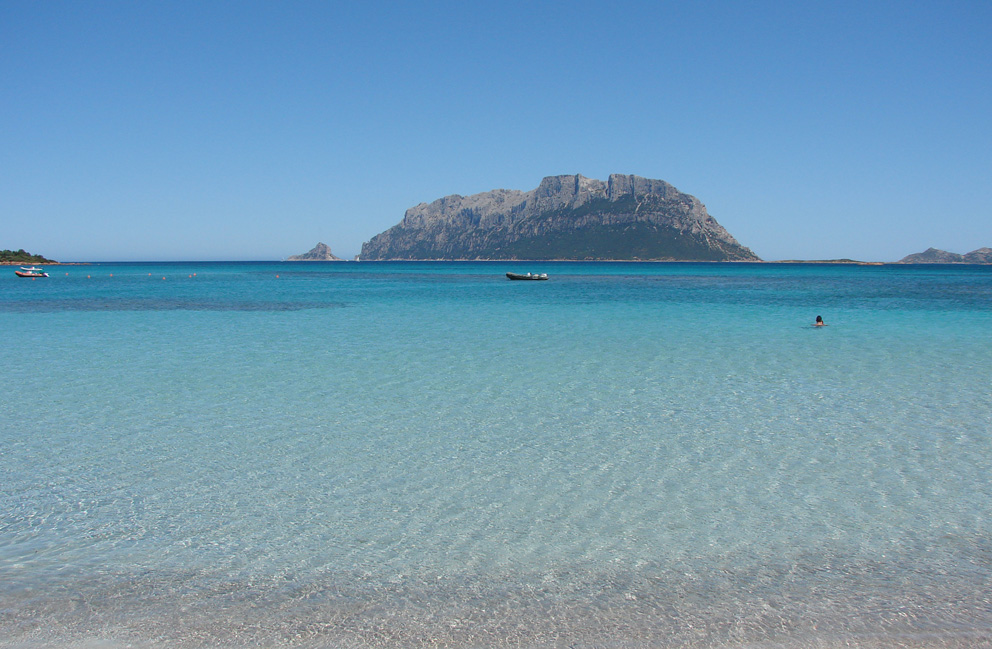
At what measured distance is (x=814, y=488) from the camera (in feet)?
29.5

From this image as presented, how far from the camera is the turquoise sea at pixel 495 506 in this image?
5789mm

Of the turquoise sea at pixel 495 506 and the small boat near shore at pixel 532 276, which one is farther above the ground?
the small boat near shore at pixel 532 276

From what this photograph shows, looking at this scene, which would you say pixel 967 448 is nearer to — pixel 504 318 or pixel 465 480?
pixel 465 480

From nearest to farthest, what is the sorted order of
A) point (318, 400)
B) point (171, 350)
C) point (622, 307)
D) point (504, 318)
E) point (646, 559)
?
point (646, 559) < point (318, 400) < point (171, 350) < point (504, 318) < point (622, 307)

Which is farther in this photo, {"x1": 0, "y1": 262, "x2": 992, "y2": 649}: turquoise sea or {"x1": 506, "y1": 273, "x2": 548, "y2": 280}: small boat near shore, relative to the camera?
{"x1": 506, "y1": 273, "x2": 548, "y2": 280}: small boat near shore

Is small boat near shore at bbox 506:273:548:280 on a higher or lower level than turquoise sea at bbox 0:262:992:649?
higher

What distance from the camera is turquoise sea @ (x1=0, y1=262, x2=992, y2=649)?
19.0ft

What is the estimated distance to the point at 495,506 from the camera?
27.5 ft

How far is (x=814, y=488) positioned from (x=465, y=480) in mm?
4768

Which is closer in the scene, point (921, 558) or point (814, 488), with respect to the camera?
point (921, 558)

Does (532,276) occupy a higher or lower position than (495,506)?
higher

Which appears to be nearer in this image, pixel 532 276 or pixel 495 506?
pixel 495 506

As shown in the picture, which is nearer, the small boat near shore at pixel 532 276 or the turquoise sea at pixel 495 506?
the turquoise sea at pixel 495 506

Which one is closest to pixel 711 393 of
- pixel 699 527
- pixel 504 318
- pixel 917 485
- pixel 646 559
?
pixel 917 485
